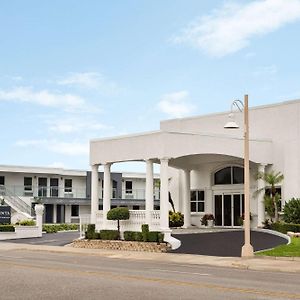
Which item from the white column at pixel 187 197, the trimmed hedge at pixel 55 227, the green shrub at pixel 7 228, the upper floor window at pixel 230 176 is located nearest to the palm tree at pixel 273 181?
the upper floor window at pixel 230 176

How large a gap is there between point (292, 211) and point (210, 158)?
281 inches

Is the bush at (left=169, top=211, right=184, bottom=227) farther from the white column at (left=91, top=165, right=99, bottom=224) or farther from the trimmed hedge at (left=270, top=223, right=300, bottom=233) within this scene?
the trimmed hedge at (left=270, top=223, right=300, bottom=233)

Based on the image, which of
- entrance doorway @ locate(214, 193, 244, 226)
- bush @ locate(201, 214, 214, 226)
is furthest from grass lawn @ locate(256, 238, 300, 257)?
bush @ locate(201, 214, 214, 226)

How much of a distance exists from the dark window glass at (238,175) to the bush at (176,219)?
4529 mm

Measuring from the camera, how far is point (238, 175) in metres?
40.9

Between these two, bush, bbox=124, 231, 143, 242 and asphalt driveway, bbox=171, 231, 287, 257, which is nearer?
asphalt driveway, bbox=171, 231, 287, 257

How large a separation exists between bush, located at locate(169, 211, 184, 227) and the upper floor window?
11.1 feet

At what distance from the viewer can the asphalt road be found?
13242 millimetres

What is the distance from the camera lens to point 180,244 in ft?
102

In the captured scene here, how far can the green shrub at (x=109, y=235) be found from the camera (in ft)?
111

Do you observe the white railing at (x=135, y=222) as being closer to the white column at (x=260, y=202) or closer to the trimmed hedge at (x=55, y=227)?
the white column at (x=260, y=202)

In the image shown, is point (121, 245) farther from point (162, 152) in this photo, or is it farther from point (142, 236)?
point (162, 152)

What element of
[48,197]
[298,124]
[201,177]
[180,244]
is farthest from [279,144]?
[48,197]

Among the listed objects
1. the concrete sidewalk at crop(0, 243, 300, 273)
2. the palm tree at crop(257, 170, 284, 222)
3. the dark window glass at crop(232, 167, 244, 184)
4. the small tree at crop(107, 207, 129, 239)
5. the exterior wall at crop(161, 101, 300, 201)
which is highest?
the exterior wall at crop(161, 101, 300, 201)
